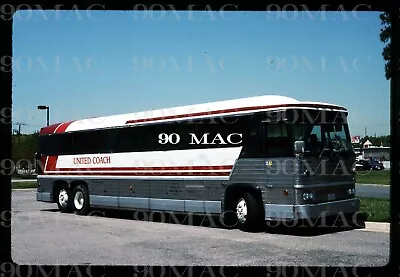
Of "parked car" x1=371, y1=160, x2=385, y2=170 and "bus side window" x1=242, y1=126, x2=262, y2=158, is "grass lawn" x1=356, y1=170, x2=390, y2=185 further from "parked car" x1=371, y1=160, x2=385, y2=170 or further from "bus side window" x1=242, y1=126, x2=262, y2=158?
"bus side window" x1=242, y1=126, x2=262, y2=158

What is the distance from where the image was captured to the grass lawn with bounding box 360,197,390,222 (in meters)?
14.4

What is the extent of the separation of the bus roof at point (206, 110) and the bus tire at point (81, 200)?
6.69ft

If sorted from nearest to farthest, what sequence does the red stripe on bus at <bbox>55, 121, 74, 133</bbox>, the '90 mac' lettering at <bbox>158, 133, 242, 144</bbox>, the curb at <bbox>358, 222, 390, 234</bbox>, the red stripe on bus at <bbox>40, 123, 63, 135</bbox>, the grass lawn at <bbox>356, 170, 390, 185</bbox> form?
the curb at <bbox>358, 222, 390, 234</bbox> → the '90 mac' lettering at <bbox>158, 133, 242, 144</bbox> → the red stripe on bus at <bbox>55, 121, 74, 133</bbox> → the red stripe on bus at <bbox>40, 123, 63, 135</bbox> → the grass lawn at <bbox>356, 170, 390, 185</bbox>

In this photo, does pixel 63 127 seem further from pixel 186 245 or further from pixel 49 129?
pixel 186 245

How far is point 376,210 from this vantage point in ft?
53.1

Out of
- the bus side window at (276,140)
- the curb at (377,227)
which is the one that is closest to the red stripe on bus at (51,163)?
the bus side window at (276,140)

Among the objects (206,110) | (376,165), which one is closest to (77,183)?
(206,110)

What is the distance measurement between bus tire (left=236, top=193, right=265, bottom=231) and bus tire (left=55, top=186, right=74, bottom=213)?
7.63m

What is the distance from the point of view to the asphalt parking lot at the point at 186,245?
8.98 metres

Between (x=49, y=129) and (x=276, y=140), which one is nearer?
(x=276, y=140)

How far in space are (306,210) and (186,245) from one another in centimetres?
285

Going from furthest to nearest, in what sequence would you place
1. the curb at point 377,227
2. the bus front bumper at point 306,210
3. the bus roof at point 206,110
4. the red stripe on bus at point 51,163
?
the red stripe on bus at point 51,163
the curb at point 377,227
the bus roof at point 206,110
the bus front bumper at point 306,210

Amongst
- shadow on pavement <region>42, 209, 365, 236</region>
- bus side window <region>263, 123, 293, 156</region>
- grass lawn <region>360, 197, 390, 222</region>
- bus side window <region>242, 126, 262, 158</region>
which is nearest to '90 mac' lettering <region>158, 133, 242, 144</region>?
bus side window <region>242, 126, 262, 158</region>

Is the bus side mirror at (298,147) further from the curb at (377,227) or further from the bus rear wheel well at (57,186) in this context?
the bus rear wheel well at (57,186)
